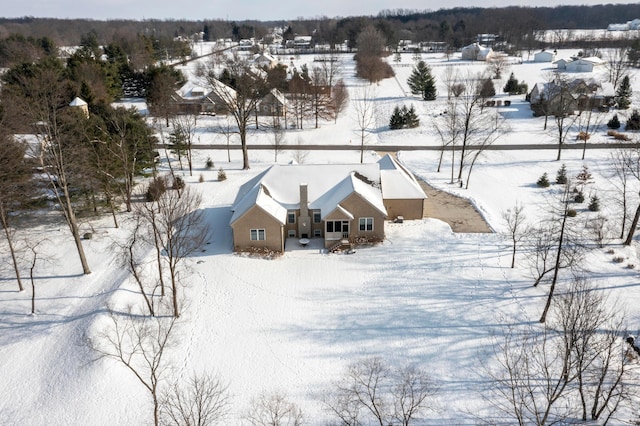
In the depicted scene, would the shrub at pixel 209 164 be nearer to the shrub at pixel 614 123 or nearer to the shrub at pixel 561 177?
the shrub at pixel 561 177

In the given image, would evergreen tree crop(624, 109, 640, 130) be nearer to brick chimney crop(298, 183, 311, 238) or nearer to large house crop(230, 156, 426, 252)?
large house crop(230, 156, 426, 252)

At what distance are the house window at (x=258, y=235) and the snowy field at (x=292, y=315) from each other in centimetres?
154

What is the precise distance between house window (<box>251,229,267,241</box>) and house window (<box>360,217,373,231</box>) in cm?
702

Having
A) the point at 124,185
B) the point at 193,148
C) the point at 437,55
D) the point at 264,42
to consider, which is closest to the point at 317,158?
the point at 193,148

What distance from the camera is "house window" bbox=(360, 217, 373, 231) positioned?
114 feet

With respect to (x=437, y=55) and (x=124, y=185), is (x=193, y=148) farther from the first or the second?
(x=437, y=55)

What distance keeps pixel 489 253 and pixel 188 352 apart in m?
20.8


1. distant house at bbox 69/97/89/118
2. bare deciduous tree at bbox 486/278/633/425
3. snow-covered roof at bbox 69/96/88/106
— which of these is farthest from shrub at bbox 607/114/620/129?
snow-covered roof at bbox 69/96/88/106

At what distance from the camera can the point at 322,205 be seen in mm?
35375

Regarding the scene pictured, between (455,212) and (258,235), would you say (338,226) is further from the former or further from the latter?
(455,212)

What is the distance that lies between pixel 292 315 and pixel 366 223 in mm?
10192

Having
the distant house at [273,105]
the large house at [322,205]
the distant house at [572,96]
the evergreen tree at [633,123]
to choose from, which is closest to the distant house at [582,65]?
the distant house at [572,96]

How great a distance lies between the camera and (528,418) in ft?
66.0

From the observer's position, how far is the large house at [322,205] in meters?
33.8
